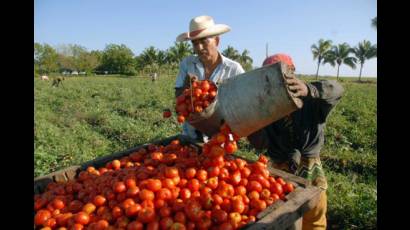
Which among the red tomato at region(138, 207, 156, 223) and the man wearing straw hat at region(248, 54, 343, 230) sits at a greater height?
the man wearing straw hat at region(248, 54, 343, 230)

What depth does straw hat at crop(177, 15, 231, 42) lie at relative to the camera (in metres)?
Result: 3.81

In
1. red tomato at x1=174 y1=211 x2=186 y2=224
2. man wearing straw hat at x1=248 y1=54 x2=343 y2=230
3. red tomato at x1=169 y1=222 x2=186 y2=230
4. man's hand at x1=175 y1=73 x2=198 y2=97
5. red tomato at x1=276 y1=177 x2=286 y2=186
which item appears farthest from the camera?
man wearing straw hat at x1=248 y1=54 x2=343 y2=230

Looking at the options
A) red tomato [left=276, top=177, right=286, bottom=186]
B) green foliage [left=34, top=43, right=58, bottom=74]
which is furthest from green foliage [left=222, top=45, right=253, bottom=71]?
red tomato [left=276, top=177, right=286, bottom=186]

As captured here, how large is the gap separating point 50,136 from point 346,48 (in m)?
66.0

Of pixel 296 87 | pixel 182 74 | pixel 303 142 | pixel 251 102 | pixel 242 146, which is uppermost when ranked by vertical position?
pixel 182 74

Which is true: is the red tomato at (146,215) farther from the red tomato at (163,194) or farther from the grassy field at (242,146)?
the grassy field at (242,146)

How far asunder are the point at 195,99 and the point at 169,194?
34.1 inches

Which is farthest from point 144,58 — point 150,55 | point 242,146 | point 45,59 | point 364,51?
point 242,146

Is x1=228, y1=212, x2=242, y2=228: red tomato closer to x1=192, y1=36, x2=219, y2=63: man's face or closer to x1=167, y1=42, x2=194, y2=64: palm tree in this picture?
x1=192, y1=36, x2=219, y2=63: man's face

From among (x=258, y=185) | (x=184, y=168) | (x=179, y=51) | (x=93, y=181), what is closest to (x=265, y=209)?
(x=258, y=185)

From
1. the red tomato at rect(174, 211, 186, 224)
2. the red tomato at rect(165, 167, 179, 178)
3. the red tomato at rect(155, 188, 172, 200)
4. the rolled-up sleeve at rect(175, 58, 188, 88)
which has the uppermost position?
the rolled-up sleeve at rect(175, 58, 188, 88)

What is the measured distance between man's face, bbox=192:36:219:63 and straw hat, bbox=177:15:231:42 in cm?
7

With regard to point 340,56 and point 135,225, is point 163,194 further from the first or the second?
point 340,56

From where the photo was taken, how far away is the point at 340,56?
216 ft
